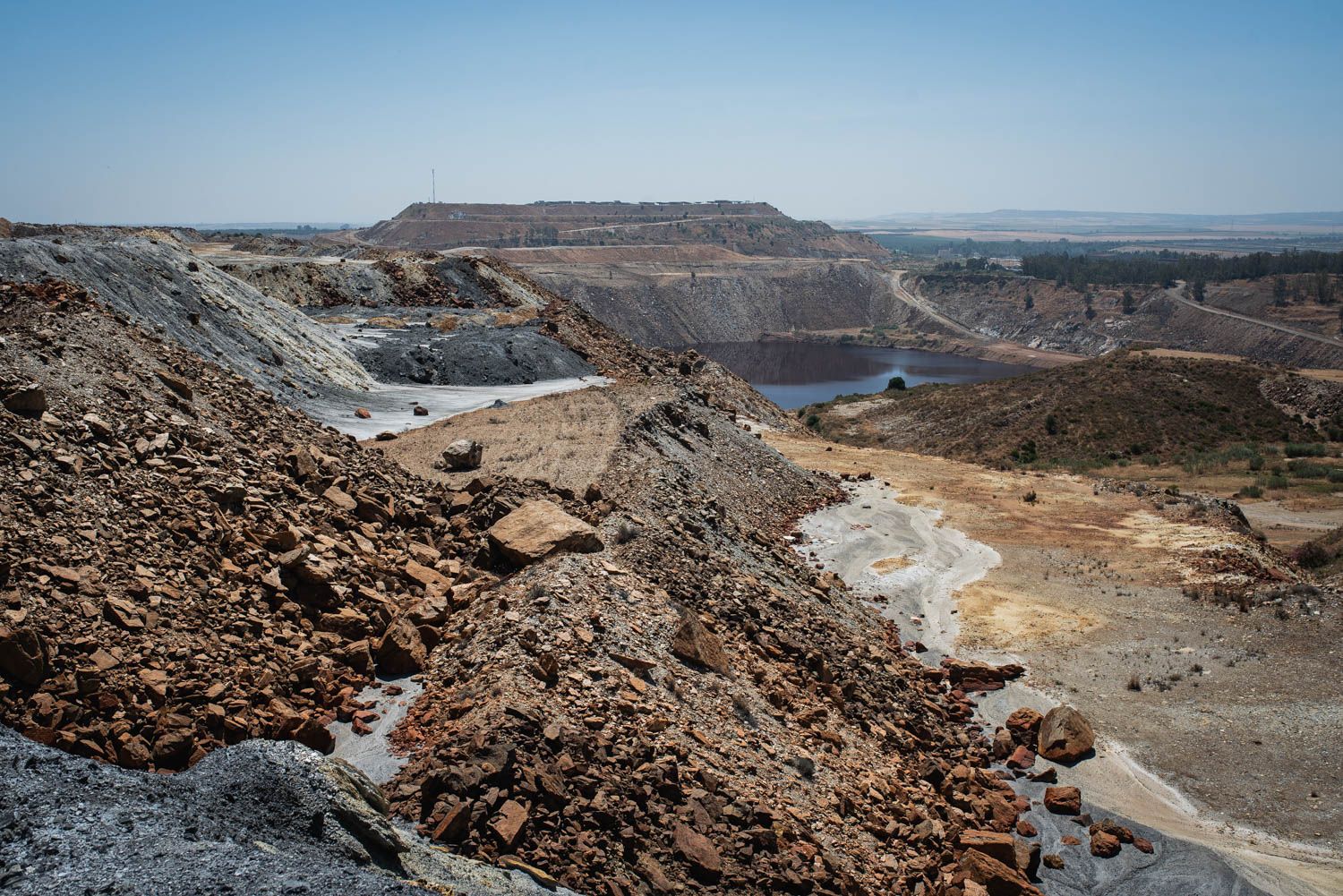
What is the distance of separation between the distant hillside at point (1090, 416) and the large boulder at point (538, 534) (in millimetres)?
38563

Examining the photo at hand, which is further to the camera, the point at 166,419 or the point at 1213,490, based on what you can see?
the point at 1213,490

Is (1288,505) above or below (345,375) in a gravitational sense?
below

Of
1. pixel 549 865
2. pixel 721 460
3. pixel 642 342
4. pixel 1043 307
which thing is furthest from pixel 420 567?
pixel 1043 307

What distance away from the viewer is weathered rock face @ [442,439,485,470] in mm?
20250

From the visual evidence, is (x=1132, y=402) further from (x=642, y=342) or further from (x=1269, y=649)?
(x=642, y=342)

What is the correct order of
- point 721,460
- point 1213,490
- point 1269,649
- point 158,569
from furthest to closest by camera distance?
point 1213,490
point 721,460
point 1269,649
point 158,569

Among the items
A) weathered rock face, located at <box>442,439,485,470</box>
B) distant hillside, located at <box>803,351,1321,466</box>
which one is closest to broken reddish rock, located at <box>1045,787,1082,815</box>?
weathered rock face, located at <box>442,439,485,470</box>

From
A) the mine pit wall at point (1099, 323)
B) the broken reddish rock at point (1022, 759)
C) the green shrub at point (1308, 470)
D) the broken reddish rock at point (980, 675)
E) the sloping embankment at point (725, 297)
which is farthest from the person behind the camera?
the sloping embankment at point (725, 297)

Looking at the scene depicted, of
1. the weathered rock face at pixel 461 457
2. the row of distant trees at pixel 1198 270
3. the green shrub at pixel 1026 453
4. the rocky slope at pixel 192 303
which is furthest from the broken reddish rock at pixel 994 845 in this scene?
the row of distant trees at pixel 1198 270

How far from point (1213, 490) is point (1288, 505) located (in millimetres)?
3440

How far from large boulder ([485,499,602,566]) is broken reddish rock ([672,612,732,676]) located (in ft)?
7.44

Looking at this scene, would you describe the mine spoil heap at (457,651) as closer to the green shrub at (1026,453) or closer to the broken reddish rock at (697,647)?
the broken reddish rock at (697,647)

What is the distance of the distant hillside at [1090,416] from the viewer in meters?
50.8

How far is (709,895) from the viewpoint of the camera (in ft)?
29.2
